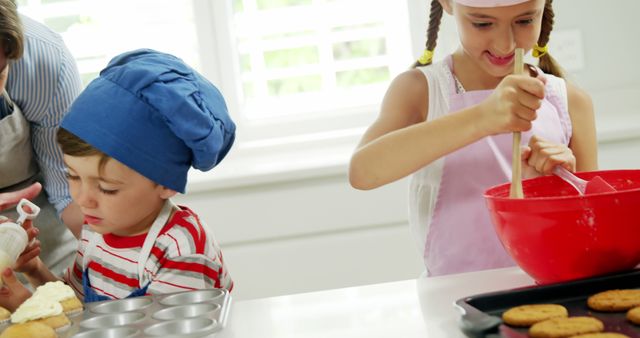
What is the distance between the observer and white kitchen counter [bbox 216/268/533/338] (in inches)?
36.0

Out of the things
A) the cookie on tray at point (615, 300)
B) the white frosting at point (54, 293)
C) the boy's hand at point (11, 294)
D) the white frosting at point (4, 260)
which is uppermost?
the white frosting at point (4, 260)

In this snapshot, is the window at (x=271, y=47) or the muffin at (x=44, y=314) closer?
the muffin at (x=44, y=314)

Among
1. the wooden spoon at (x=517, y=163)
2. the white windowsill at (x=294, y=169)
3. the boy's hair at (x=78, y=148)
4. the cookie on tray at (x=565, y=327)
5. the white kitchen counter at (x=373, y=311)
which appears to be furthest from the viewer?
the white windowsill at (x=294, y=169)

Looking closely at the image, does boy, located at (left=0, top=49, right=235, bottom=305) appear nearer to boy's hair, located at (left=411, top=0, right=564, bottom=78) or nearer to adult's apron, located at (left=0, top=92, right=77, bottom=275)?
adult's apron, located at (left=0, top=92, right=77, bottom=275)

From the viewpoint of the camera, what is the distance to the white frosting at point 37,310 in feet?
3.37

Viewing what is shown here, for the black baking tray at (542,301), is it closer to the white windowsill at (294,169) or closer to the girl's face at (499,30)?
the girl's face at (499,30)

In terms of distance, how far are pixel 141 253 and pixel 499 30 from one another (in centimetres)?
67

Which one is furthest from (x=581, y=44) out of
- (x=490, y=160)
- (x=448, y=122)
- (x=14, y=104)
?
(x=14, y=104)

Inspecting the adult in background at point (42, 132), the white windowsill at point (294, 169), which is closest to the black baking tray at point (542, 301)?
the adult in background at point (42, 132)

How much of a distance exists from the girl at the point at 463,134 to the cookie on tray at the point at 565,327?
16.8 inches

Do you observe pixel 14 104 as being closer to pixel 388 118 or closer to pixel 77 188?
pixel 77 188

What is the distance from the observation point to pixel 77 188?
129 cm

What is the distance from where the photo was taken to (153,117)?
3.99ft

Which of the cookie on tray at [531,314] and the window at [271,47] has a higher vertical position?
the window at [271,47]
